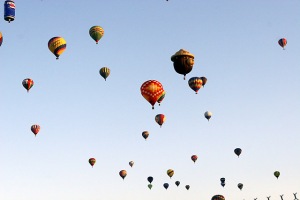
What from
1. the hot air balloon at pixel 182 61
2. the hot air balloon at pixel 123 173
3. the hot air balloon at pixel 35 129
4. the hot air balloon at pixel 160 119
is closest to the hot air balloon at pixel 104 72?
the hot air balloon at pixel 160 119

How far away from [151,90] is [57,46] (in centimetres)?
1453

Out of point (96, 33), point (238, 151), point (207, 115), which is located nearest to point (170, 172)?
point (207, 115)

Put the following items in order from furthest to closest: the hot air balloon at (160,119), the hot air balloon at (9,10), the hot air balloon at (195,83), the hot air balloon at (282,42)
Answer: the hot air balloon at (160,119), the hot air balloon at (282,42), the hot air balloon at (195,83), the hot air balloon at (9,10)

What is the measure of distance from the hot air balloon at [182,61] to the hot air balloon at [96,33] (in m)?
17.5

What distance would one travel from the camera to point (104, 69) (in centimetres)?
5306

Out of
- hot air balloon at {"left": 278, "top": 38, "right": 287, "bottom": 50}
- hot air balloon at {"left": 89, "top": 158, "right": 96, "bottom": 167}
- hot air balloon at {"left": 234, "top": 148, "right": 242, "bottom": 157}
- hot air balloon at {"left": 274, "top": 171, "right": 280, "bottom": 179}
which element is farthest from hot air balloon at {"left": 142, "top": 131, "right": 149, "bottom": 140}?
hot air balloon at {"left": 274, "top": 171, "right": 280, "bottom": 179}

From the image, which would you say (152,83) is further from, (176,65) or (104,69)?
(104,69)

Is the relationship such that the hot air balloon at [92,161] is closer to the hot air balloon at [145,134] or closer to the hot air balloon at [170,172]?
the hot air balloon at [145,134]

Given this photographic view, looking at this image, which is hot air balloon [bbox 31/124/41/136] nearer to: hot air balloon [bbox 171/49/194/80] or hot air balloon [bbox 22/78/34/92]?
hot air balloon [bbox 22/78/34/92]

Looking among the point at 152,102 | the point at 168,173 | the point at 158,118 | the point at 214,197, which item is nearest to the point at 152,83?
the point at 152,102

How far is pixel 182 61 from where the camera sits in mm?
34531

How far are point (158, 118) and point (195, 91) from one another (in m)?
8.73

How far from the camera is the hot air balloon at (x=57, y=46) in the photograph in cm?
4688

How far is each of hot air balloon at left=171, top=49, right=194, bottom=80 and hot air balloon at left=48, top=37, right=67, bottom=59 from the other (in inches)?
672
